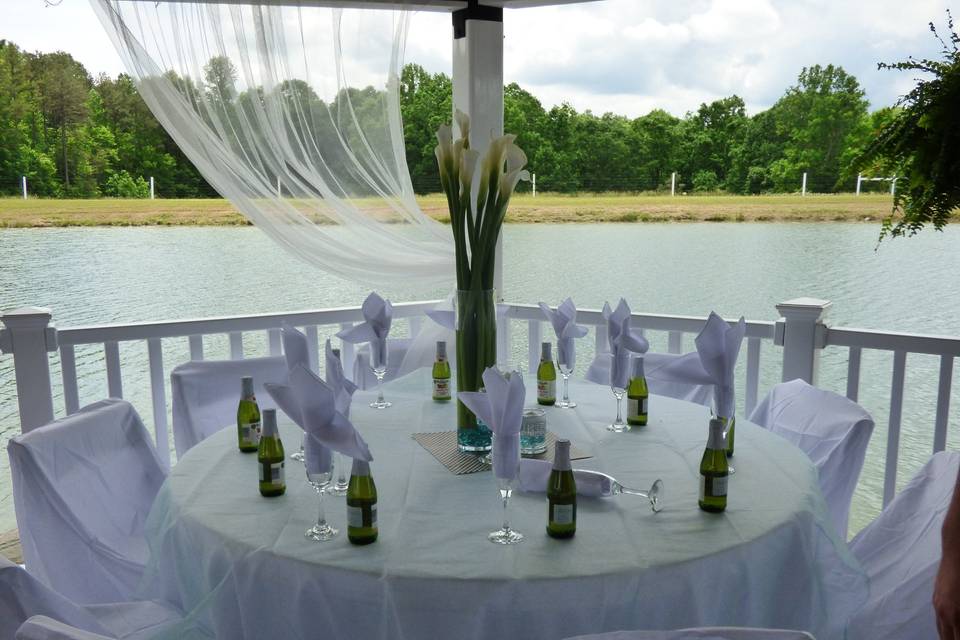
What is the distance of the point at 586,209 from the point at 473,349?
340 centimetres

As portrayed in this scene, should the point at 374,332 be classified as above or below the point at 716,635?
above

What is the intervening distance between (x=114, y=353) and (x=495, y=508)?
2.04 metres

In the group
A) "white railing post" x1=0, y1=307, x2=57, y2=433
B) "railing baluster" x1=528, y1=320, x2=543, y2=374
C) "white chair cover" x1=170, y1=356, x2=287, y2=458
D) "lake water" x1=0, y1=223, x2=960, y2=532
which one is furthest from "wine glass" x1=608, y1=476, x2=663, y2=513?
"lake water" x1=0, y1=223, x2=960, y2=532

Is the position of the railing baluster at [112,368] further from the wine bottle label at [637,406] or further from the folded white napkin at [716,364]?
the folded white napkin at [716,364]

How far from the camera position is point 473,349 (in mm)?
1804

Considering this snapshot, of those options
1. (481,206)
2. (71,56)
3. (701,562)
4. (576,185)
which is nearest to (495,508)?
(701,562)

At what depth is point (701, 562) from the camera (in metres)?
1.23

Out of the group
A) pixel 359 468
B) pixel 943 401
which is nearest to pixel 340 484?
pixel 359 468

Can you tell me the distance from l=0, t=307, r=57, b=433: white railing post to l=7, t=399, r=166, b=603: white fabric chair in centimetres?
93

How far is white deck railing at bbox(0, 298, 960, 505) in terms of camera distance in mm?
2605

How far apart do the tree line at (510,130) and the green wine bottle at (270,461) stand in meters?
2.07

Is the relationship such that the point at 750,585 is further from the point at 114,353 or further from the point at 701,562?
the point at 114,353

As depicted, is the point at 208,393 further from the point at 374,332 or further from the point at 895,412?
the point at 895,412

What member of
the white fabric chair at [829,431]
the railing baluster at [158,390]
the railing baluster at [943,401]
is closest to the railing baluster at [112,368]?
the railing baluster at [158,390]
